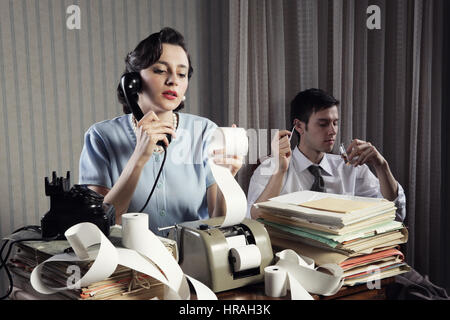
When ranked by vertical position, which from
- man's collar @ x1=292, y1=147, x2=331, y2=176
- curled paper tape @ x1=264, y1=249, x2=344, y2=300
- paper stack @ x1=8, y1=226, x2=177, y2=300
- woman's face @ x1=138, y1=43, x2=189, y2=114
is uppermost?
woman's face @ x1=138, y1=43, x2=189, y2=114

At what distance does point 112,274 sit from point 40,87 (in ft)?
2.48

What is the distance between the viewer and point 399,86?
208cm

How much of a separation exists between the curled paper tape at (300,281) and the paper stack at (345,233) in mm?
70

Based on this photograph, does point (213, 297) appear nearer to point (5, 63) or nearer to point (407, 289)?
point (5, 63)

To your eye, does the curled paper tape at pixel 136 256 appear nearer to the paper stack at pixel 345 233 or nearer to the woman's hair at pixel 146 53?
the paper stack at pixel 345 233

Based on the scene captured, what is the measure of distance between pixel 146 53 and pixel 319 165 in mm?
928

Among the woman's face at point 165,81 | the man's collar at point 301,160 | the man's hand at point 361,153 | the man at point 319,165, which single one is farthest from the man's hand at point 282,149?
the woman's face at point 165,81

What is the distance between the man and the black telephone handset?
25.2 inches

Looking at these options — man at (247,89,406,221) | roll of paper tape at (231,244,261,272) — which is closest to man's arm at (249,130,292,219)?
man at (247,89,406,221)

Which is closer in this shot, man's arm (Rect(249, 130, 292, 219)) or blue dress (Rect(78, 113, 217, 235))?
blue dress (Rect(78, 113, 217, 235))

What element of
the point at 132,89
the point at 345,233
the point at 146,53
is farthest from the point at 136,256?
the point at 146,53

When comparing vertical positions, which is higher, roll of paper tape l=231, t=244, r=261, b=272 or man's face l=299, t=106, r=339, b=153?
man's face l=299, t=106, r=339, b=153

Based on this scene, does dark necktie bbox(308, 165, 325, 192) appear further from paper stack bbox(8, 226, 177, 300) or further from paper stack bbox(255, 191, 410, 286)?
paper stack bbox(8, 226, 177, 300)

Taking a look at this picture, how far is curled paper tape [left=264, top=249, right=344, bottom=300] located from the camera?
3.09ft
